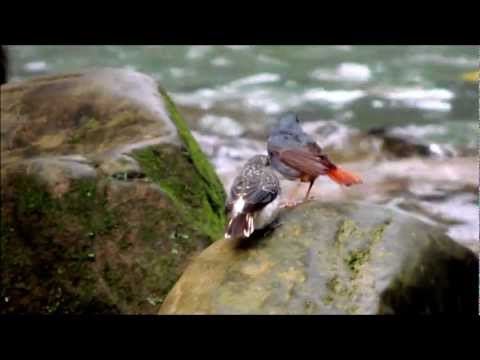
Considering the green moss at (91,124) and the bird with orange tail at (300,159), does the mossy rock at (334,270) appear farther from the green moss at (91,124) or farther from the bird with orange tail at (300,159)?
the green moss at (91,124)

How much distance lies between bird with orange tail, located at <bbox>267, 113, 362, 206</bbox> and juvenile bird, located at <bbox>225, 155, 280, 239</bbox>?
2.50 ft

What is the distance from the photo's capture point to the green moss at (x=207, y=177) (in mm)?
5840

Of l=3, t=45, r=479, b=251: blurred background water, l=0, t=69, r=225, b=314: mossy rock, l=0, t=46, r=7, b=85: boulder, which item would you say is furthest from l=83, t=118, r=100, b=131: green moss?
l=0, t=46, r=7, b=85: boulder

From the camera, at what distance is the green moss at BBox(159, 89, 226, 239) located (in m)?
5.84

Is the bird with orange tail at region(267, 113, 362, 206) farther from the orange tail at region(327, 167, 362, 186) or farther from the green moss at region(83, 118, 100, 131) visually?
the green moss at region(83, 118, 100, 131)

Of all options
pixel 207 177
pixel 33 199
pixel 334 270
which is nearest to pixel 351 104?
pixel 207 177

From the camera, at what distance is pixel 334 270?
13.0 feet

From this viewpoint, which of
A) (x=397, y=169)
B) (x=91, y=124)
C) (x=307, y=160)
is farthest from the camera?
(x=397, y=169)

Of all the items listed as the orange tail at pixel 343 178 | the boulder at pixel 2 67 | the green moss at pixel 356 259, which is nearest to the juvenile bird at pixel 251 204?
the green moss at pixel 356 259

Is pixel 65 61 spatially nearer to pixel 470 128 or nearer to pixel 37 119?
pixel 470 128

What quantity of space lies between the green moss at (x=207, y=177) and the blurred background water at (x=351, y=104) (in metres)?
2.09

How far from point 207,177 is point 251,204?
6.06ft

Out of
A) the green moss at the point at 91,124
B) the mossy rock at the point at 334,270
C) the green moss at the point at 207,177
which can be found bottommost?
the green moss at the point at 207,177

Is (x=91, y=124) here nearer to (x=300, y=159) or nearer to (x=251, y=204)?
(x=300, y=159)
